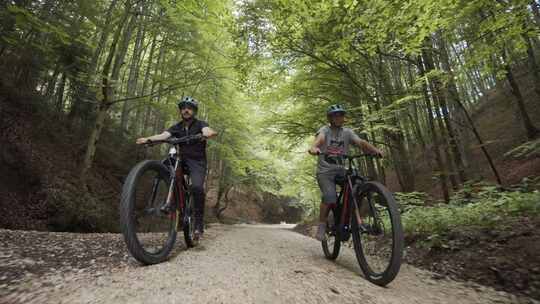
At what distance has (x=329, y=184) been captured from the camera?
11.0ft

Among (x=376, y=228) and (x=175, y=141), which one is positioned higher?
(x=175, y=141)

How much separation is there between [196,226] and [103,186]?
6609 mm

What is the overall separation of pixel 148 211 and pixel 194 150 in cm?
111

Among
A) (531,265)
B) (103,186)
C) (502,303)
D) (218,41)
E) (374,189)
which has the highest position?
(218,41)

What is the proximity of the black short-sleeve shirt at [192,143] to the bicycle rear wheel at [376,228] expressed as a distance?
2174mm

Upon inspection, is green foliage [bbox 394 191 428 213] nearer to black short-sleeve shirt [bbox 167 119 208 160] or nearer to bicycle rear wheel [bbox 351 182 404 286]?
bicycle rear wheel [bbox 351 182 404 286]

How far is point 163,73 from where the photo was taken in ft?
32.6

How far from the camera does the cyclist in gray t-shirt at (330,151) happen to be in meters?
3.31

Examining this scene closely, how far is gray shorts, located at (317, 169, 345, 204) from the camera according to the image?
3.30 metres

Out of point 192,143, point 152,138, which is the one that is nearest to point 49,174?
point 192,143

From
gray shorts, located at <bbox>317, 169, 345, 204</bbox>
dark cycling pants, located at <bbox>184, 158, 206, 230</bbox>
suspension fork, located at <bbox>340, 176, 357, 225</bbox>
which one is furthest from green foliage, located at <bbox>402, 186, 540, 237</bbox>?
dark cycling pants, located at <bbox>184, 158, 206, 230</bbox>

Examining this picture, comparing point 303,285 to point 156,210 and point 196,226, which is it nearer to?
point 156,210

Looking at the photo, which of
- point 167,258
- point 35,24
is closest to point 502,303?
point 167,258

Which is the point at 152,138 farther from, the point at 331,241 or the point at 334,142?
the point at 331,241
